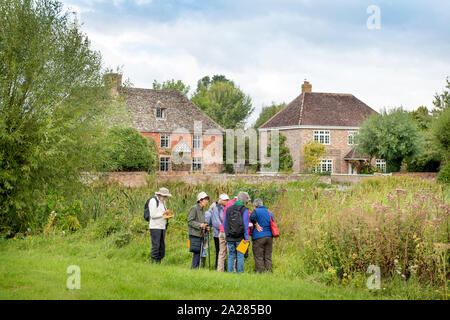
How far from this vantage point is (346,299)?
7457mm

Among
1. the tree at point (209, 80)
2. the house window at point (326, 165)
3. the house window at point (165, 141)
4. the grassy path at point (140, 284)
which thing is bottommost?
the grassy path at point (140, 284)

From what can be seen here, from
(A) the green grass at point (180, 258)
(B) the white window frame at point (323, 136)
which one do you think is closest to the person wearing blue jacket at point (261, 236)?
(A) the green grass at point (180, 258)

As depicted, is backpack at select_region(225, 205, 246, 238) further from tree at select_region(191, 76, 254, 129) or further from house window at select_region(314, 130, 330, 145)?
tree at select_region(191, 76, 254, 129)

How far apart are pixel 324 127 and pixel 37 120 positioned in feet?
130

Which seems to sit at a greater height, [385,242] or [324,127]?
[324,127]

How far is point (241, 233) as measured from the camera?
997 cm

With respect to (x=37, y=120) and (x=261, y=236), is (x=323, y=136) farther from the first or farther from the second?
(x=261, y=236)

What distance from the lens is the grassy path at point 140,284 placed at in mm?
7512

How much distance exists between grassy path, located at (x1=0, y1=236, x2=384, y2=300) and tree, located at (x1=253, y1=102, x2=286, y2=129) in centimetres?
6646

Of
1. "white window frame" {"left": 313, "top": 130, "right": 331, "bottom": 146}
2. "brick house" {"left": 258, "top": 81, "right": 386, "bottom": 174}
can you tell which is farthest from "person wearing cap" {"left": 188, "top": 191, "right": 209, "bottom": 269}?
"white window frame" {"left": 313, "top": 130, "right": 331, "bottom": 146}

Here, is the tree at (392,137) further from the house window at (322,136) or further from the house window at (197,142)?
the house window at (197,142)

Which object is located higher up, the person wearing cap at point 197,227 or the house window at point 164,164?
the house window at point 164,164

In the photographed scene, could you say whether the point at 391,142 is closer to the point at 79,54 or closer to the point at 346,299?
the point at 79,54

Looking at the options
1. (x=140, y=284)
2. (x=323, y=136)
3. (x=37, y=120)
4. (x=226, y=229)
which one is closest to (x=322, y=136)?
(x=323, y=136)
